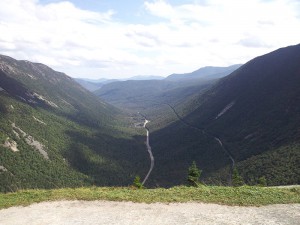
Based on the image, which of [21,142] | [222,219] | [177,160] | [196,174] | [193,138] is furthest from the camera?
[193,138]

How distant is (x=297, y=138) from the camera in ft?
387

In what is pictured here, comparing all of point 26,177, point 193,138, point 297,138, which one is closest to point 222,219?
point 297,138

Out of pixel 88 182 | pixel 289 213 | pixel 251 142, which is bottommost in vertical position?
pixel 88 182

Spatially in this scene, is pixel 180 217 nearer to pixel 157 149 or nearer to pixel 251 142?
pixel 251 142

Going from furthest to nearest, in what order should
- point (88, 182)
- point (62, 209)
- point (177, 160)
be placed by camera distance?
point (177, 160) < point (88, 182) < point (62, 209)

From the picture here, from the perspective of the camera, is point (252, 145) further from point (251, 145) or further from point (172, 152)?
point (172, 152)

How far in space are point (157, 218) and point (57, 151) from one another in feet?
496

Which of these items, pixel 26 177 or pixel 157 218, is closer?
pixel 157 218

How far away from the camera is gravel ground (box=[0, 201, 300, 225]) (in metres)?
22.9

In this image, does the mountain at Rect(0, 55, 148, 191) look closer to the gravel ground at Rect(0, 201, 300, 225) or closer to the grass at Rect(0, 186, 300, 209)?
the grass at Rect(0, 186, 300, 209)

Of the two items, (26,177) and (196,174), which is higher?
(196,174)

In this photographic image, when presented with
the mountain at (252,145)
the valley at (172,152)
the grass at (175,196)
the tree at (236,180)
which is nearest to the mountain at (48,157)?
the valley at (172,152)

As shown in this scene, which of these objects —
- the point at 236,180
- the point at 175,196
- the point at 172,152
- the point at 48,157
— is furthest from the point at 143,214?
the point at 172,152

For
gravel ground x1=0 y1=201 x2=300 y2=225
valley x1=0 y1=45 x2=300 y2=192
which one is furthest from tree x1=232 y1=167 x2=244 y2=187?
gravel ground x1=0 y1=201 x2=300 y2=225
